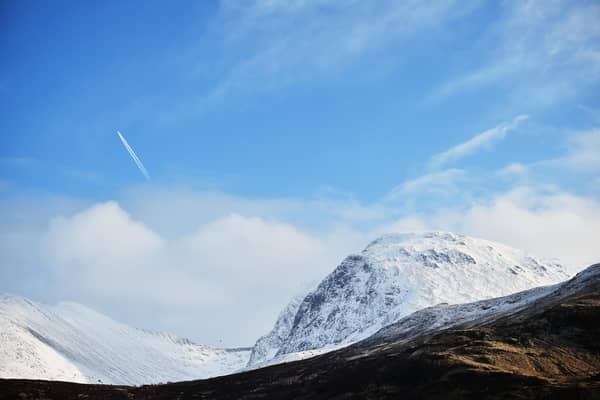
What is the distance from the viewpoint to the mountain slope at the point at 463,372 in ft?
144

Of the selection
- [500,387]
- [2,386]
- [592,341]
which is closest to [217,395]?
[2,386]

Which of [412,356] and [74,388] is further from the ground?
[74,388]

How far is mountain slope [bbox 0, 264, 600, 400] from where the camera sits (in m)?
43.8

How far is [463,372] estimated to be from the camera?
47438 millimetres

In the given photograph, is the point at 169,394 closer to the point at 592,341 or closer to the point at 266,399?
the point at 266,399

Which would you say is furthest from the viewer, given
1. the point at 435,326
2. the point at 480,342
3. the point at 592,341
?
the point at 435,326

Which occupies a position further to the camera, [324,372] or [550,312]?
[324,372]

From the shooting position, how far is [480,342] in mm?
56094

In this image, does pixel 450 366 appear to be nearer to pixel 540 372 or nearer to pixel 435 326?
pixel 540 372

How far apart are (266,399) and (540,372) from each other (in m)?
27.3

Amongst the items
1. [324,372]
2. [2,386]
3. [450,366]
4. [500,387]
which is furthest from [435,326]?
[2,386]

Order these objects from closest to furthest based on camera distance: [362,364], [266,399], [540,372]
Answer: [540,372]
[266,399]
[362,364]

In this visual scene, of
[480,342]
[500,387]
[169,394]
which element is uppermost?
[169,394]

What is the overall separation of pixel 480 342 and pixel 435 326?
4043 cm
